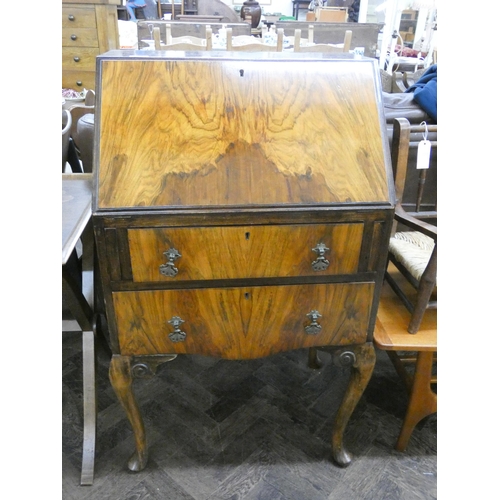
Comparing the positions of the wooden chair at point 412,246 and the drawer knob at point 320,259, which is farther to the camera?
the wooden chair at point 412,246

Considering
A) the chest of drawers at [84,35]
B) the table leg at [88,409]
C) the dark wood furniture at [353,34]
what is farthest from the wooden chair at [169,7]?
the table leg at [88,409]

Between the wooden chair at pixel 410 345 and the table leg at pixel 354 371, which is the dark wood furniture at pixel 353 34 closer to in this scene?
the wooden chair at pixel 410 345

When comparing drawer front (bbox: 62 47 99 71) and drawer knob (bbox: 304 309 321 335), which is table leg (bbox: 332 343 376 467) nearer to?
drawer knob (bbox: 304 309 321 335)

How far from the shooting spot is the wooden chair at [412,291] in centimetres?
127

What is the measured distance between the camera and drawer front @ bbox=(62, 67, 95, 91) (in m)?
3.10

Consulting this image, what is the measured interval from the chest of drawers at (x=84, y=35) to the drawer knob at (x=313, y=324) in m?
2.75

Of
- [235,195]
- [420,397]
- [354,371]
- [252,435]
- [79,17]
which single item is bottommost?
[252,435]

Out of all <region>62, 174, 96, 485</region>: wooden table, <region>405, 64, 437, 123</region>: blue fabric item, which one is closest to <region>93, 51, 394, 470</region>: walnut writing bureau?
<region>62, 174, 96, 485</region>: wooden table

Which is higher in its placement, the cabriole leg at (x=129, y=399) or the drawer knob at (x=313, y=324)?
the drawer knob at (x=313, y=324)

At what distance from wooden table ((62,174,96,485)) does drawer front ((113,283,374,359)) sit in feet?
0.94

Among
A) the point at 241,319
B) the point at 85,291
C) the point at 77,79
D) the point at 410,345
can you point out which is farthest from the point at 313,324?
the point at 77,79

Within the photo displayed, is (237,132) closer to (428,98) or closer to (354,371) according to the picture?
(354,371)

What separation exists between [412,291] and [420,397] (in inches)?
13.9

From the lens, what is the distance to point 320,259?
1061mm
